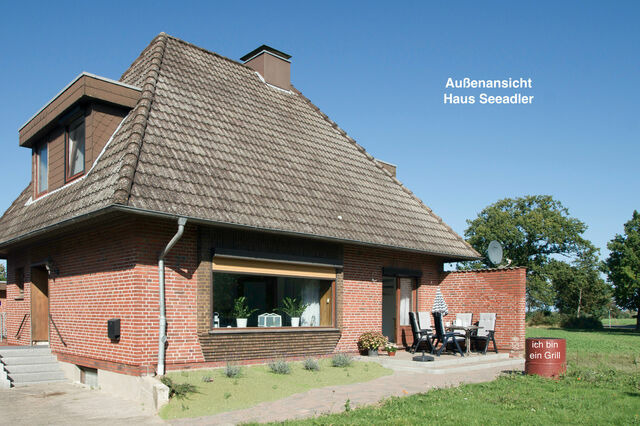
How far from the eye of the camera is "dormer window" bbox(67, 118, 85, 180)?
1328 cm

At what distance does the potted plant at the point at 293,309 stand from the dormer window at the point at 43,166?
260 inches

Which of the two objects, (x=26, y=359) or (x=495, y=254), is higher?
(x=495, y=254)

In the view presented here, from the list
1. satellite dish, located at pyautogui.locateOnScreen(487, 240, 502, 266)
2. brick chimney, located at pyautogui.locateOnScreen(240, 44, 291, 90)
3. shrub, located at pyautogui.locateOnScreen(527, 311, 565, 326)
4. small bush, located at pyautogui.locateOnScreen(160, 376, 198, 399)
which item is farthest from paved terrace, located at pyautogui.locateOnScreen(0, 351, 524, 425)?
shrub, located at pyautogui.locateOnScreen(527, 311, 565, 326)

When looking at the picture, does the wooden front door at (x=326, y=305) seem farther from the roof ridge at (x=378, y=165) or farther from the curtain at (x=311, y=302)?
the roof ridge at (x=378, y=165)

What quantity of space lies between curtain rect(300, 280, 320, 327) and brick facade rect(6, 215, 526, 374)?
0.48 meters

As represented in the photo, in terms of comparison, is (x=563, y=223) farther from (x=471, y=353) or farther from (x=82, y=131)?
(x=82, y=131)

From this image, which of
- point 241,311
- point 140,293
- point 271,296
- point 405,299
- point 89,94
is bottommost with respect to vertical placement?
point 405,299

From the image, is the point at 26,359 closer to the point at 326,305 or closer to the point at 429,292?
the point at 326,305

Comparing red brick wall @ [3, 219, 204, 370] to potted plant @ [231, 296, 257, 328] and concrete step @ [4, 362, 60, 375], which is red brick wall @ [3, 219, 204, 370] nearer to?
concrete step @ [4, 362, 60, 375]

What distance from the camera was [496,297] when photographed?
16719mm

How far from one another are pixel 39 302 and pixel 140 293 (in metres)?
6.23

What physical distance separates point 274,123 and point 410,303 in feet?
20.7

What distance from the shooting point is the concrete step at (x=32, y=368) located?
12.1 metres

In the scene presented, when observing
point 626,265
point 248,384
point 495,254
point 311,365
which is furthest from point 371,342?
point 626,265
